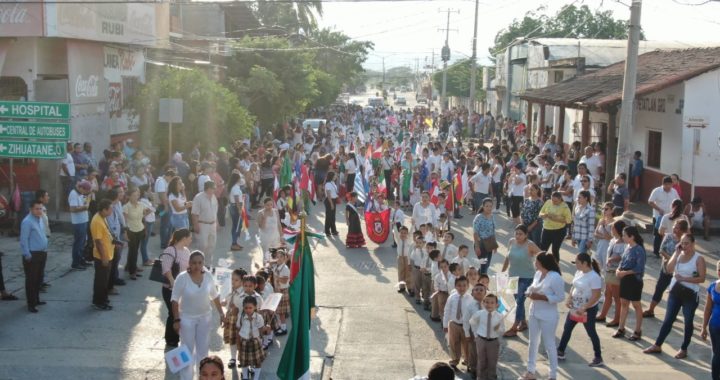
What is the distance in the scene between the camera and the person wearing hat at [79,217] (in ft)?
43.9

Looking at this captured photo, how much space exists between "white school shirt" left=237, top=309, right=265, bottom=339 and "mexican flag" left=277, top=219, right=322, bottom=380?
60 cm

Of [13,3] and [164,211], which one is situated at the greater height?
[13,3]

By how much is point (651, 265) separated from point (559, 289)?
7.12m

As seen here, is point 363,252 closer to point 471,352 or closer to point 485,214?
point 485,214

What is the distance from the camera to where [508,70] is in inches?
2003

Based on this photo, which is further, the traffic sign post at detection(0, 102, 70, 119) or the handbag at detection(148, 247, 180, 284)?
the traffic sign post at detection(0, 102, 70, 119)

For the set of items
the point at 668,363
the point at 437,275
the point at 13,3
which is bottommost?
the point at 668,363

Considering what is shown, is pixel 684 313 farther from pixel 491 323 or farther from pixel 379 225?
pixel 379 225

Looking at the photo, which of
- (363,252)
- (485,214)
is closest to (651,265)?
(485,214)

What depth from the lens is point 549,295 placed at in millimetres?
9070

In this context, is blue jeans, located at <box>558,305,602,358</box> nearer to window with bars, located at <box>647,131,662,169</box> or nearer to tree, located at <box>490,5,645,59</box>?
window with bars, located at <box>647,131,662,169</box>

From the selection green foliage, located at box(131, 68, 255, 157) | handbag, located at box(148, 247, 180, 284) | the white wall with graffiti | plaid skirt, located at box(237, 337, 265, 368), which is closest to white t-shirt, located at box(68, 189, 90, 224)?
handbag, located at box(148, 247, 180, 284)

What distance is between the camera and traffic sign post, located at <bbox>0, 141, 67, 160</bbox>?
13102 mm

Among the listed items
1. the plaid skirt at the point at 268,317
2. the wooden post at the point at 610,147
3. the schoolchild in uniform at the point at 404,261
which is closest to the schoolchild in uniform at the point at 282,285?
the plaid skirt at the point at 268,317
